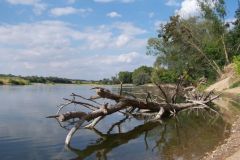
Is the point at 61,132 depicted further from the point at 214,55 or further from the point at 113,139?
the point at 214,55

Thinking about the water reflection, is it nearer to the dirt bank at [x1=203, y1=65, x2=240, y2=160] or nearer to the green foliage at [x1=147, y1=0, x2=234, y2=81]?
the dirt bank at [x1=203, y1=65, x2=240, y2=160]

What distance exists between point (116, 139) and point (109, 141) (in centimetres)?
74

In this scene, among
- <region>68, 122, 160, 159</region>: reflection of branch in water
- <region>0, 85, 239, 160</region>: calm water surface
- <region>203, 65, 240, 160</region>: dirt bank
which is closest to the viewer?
<region>203, 65, 240, 160</region>: dirt bank

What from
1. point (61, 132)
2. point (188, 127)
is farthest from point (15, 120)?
point (188, 127)

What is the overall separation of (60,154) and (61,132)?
222 inches

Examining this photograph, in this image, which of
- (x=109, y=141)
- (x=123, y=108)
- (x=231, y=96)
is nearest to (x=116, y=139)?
(x=109, y=141)

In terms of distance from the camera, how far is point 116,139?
795 inches

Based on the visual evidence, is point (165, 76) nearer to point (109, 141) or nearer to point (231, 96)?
point (231, 96)

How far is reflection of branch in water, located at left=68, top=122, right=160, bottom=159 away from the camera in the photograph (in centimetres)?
1689

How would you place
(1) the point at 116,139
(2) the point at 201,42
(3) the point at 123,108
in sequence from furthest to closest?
1. (2) the point at 201,42
2. (3) the point at 123,108
3. (1) the point at 116,139

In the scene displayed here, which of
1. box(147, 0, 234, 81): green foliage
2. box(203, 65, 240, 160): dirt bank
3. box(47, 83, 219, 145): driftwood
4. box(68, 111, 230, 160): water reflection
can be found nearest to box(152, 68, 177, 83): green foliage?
box(147, 0, 234, 81): green foliage

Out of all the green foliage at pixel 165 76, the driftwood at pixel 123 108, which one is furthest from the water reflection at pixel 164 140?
the green foliage at pixel 165 76

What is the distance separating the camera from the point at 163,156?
16.1 meters

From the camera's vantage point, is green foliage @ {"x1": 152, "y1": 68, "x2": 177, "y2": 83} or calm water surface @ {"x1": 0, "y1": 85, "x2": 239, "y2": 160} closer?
calm water surface @ {"x1": 0, "y1": 85, "x2": 239, "y2": 160}
